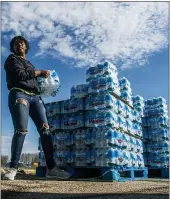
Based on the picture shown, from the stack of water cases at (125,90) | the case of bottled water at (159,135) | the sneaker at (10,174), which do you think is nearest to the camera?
the sneaker at (10,174)

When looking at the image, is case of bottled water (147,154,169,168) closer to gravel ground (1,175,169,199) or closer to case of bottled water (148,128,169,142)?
case of bottled water (148,128,169,142)

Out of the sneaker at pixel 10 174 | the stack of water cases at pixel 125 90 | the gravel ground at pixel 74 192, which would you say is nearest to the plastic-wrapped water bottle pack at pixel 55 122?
the stack of water cases at pixel 125 90

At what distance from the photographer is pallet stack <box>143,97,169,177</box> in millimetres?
7895

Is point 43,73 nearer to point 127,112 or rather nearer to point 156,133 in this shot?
point 127,112

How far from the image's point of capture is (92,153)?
5.66 meters

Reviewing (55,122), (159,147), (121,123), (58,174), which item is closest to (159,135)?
(159,147)

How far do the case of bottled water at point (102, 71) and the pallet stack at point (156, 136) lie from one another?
2784 millimetres

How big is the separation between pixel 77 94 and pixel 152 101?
3.31 meters

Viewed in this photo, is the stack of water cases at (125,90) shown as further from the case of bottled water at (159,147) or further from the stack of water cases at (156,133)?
the case of bottled water at (159,147)

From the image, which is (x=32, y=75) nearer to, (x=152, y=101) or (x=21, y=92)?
(x=21, y=92)

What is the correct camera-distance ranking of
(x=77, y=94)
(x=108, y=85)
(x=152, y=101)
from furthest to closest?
1. (x=152, y=101)
2. (x=77, y=94)
3. (x=108, y=85)

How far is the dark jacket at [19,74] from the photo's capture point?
195 cm

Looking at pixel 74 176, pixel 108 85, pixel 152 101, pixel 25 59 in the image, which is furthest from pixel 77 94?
pixel 25 59

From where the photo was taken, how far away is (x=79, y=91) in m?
6.52
